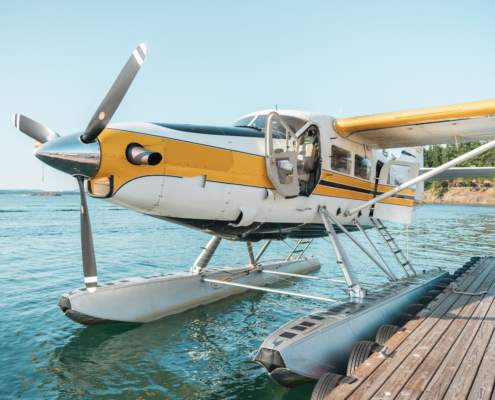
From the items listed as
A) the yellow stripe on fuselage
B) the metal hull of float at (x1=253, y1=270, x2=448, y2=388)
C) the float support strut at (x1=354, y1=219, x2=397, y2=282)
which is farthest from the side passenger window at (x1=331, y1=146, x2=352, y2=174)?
the metal hull of float at (x1=253, y1=270, x2=448, y2=388)

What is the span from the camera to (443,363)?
3693 mm

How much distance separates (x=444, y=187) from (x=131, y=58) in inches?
4362

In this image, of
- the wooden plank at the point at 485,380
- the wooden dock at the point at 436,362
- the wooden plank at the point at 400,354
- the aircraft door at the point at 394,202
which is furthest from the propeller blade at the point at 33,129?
the aircraft door at the point at 394,202

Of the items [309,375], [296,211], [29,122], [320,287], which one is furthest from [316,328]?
[320,287]

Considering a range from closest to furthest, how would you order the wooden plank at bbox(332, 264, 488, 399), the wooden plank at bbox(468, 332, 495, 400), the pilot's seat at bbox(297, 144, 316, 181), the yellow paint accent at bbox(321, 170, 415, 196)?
the wooden plank at bbox(468, 332, 495, 400) < the wooden plank at bbox(332, 264, 488, 399) < the pilot's seat at bbox(297, 144, 316, 181) < the yellow paint accent at bbox(321, 170, 415, 196)

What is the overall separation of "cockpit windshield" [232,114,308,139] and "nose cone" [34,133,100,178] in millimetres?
2896

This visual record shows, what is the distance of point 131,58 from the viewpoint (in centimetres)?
376

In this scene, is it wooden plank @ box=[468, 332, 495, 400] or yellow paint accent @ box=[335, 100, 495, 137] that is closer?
wooden plank @ box=[468, 332, 495, 400]

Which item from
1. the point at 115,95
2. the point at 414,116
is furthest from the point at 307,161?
the point at 115,95

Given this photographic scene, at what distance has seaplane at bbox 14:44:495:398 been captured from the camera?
4.09m

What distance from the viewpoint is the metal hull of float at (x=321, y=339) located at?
421cm

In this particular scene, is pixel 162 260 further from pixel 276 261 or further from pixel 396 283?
pixel 396 283

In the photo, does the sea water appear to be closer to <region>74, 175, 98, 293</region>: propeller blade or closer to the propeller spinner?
<region>74, 175, 98, 293</region>: propeller blade

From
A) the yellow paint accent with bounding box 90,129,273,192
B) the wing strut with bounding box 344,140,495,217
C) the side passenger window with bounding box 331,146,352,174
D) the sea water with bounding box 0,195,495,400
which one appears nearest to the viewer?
the yellow paint accent with bounding box 90,129,273,192
